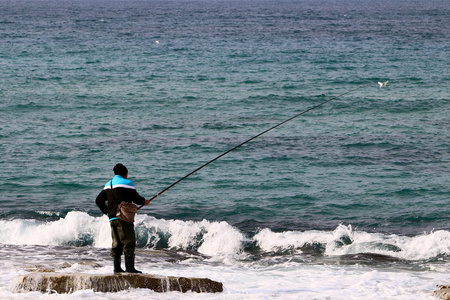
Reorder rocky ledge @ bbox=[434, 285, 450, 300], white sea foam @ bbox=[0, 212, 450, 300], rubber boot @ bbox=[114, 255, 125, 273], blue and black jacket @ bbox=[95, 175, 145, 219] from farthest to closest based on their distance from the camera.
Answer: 1. white sea foam @ bbox=[0, 212, 450, 300]
2. rubber boot @ bbox=[114, 255, 125, 273]
3. rocky ledge @ bbox=[434, 285, 450, 300]
4. blue and black jacket @ bbox=[95, 175, 145, 219]

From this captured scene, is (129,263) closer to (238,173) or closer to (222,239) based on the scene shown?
(222,239)

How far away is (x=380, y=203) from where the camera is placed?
14.3m

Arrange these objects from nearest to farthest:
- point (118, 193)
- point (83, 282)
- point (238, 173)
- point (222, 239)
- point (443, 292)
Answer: point (118, 193), point (83, 282), point (443, 292), point (222, 239), point (238, 173)

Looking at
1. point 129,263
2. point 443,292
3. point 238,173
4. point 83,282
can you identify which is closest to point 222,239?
point 129,263

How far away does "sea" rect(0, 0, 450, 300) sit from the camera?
1002 centimetres

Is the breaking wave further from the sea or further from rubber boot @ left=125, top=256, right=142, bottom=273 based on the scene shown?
rubber boot @ left=125, top=256, right=142, bottom=273

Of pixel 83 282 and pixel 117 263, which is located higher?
pixel 117 263

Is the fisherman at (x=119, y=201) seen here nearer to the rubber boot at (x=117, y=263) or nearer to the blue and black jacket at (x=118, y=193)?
the blue and black jacket at (x=118, y=193)

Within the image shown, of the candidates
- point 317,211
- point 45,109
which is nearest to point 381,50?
point 45,109

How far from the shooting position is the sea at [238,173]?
10016mm

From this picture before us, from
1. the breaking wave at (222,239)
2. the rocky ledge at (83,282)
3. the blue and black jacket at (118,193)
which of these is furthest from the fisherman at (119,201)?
the breaking wave at (222,239)

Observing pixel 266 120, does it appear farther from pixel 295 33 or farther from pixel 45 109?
pixel 295 33

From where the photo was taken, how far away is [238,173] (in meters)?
16.6

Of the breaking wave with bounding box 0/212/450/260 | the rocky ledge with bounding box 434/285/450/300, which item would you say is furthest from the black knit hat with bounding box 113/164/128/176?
the rocky ledge with bounding box 434/285/450/300
